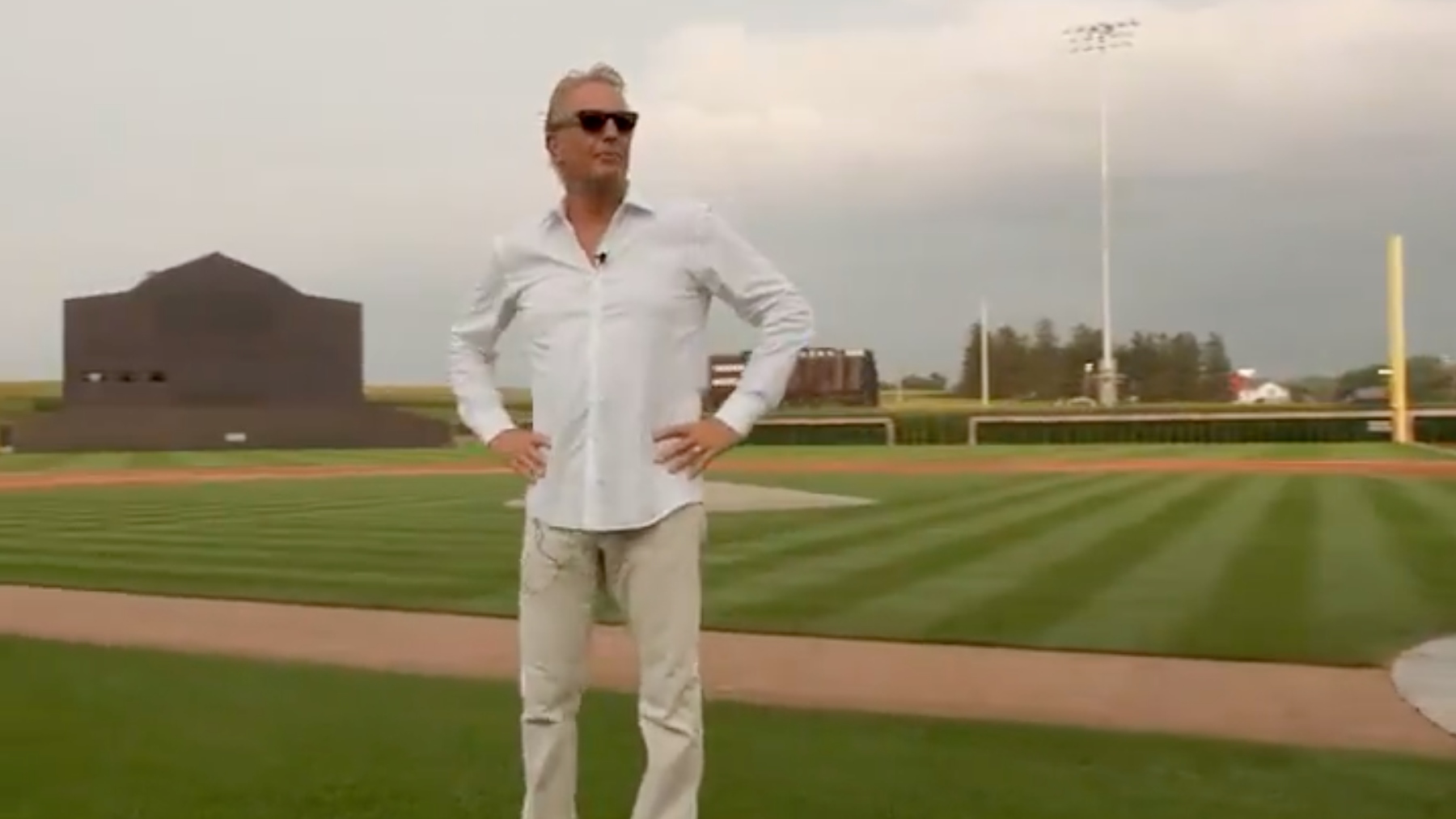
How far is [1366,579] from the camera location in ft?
36.9

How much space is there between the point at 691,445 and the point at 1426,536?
43.3ft

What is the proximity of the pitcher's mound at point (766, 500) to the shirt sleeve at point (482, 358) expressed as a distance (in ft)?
49.8

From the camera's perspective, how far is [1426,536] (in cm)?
1457

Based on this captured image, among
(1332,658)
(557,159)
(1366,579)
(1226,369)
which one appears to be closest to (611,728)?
(557,159)

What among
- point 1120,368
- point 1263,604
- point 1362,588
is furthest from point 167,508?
point 1120,368

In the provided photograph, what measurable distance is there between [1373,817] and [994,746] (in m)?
1.39

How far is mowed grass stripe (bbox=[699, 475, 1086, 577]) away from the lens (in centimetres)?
1291

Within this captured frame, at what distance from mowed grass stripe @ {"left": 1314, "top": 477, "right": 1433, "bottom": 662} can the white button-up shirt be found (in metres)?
5.63

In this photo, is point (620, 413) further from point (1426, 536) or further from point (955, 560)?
point (1426, 536)

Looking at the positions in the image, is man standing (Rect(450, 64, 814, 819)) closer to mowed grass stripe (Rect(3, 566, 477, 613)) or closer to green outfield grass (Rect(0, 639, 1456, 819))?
green outfield grass (Rect(0, 639, 1456, 819))

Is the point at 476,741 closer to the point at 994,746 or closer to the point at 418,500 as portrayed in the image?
the point at 994,746

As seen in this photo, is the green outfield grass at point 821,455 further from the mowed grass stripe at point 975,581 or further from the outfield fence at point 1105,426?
the mowed grass stripe at point 975,581

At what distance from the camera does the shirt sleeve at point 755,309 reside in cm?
338

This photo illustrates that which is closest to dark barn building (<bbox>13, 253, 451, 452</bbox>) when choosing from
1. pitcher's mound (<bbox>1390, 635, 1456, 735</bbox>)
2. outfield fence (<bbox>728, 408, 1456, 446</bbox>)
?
outfield fence (<bbox>728, 408, 1456, 446</bbox>)
